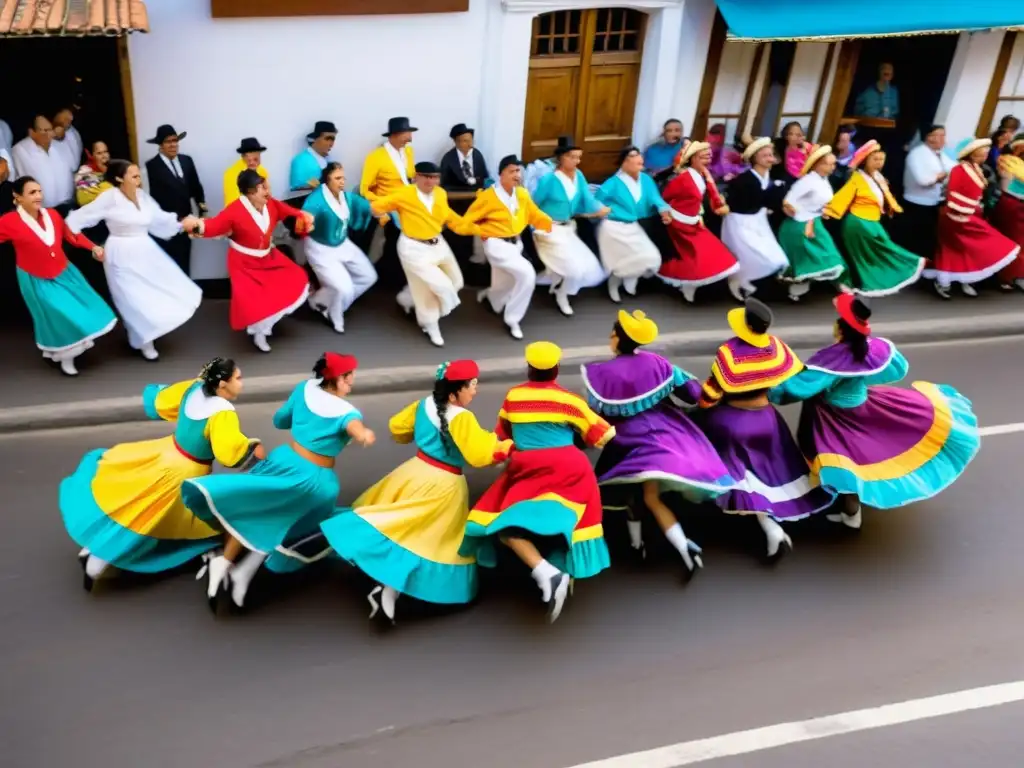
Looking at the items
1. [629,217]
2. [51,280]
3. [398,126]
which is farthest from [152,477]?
[629,217]

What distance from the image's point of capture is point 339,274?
26.9ft

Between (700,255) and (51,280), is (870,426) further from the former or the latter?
(51,280)

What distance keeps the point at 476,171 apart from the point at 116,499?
199 inches

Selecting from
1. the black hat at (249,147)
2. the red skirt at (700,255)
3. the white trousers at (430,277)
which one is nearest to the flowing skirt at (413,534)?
the white trousers at (430,277)

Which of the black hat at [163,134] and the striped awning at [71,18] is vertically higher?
the striped awning at [71,18]

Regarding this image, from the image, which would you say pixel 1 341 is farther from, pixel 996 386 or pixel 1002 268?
pixel 1002 268

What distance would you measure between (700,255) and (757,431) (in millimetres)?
3391

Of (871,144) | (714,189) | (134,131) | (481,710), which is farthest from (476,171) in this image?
(481,710)

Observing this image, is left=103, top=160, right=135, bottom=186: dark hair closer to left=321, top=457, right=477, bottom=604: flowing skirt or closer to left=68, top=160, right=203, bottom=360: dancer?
left=68, top=160, right=203, bottom=360: dancer

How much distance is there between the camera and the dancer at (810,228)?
9.01 metres

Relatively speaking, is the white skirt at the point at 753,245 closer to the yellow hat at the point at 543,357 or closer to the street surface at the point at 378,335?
the street surface at the point at 378,335

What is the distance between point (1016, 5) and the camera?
10344mm

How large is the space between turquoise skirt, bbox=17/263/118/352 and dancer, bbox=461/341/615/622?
11.7 ft

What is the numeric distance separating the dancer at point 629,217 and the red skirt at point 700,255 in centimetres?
19
